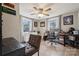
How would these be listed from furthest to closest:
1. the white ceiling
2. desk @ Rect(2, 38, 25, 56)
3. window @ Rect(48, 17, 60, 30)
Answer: window @ Rect(48, 17, 60, 30) → the white ceiling → desk @ Rect(2, 38, 25, 56)

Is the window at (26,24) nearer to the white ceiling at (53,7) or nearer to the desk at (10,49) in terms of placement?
the white ceiling at (53,7)

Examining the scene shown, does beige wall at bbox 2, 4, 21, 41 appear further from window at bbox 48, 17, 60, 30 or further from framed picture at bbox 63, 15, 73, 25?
framed picture at bbox 63, 15, 73, 25

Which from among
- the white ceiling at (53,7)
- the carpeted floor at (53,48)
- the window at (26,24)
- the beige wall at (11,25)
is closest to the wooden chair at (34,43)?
Answer: the carpeted floor at (53,48)

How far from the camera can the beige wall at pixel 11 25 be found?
1414 millimetres

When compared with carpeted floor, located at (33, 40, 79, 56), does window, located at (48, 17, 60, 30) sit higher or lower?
higher

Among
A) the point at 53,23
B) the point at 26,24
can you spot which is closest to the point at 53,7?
the point at 53,23

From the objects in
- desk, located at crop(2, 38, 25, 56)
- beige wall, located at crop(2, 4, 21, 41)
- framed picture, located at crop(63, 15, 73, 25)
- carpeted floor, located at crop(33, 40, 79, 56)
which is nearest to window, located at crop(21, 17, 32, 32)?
beige wall, located at crop(2, 4, 21, 41)

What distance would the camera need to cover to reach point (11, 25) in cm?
152

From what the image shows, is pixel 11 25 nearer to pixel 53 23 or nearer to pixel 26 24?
pixel 26 24

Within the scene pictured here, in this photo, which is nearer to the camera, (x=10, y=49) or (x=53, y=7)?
(x=10, y=49)

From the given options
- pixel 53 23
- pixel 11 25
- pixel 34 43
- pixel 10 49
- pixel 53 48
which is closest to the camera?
pixel 10 49

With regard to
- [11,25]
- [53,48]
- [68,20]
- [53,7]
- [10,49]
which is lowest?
[53,48]

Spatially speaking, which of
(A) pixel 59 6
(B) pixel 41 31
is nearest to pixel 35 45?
(B) pixel 41 31

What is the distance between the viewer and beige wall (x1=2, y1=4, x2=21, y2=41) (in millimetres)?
1414
